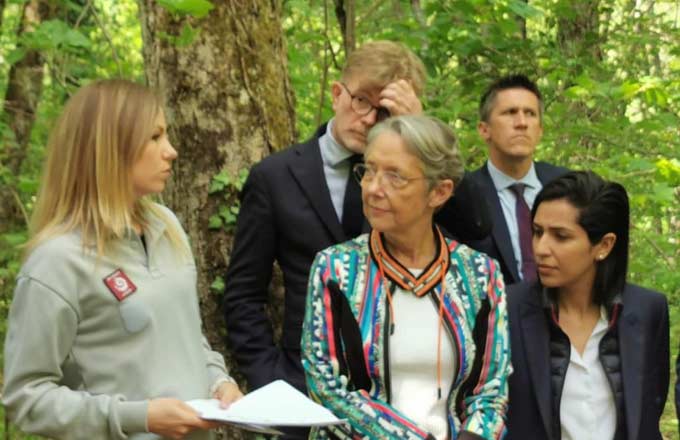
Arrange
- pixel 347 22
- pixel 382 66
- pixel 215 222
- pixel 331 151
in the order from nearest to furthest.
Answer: pixel 382 66 < pixel 331 151 < pixel 215 222 < pixel 347 22

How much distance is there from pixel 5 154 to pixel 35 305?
14.0ft

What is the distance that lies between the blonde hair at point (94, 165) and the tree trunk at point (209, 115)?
121 centimetres

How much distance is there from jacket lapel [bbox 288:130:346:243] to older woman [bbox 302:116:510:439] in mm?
421

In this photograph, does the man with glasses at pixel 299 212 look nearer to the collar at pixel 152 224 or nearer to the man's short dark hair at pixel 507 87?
the collar at pixel 152 224

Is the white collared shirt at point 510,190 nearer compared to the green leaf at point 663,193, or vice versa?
the white collared shirt at point 510,190

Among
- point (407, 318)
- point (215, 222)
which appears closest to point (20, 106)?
point (215, 222)

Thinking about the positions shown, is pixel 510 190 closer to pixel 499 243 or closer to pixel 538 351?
pixel 499 243

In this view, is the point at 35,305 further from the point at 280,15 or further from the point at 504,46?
the point at 504,46

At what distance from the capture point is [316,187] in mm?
3480

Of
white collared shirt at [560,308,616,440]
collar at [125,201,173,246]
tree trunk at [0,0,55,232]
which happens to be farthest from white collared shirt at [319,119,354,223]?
tree trunk at [0,0,55,232]

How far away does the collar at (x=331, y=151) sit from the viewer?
3518 millimetres

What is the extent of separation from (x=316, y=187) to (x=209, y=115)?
764 mm

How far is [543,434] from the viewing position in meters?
3.20

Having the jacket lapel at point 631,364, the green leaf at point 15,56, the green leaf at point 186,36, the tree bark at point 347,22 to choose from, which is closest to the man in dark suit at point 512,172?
the jacket lapel at point 631,364
